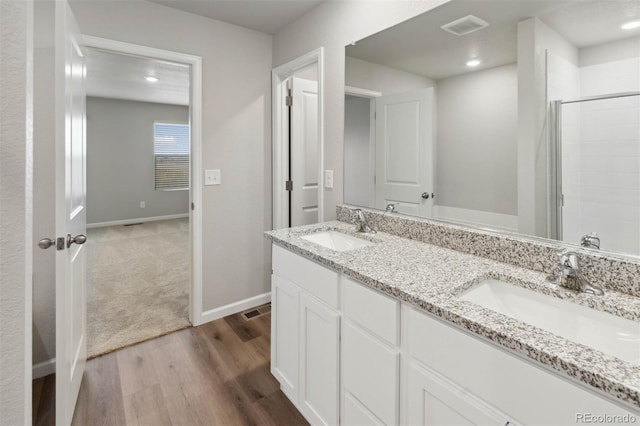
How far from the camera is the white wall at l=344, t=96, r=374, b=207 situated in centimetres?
207

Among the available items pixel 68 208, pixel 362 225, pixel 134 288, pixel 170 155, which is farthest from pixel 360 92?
pixel 170 155

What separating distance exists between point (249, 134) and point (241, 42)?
0.73 m

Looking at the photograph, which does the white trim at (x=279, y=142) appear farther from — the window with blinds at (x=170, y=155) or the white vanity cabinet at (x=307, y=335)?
the window with blinds at (x=170, y=155)

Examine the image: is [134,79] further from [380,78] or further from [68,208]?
A: [380,78]

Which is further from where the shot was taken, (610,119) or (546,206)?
Answer: (546,206)

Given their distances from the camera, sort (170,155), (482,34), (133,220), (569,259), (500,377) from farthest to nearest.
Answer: (170,155) < (133,220) < (482,34) < (569,259) < (500,377)

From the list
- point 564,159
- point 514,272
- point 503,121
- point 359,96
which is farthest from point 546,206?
point 359,96

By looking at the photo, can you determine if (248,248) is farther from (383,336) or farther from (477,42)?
(477,42)

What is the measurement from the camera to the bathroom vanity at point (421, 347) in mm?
698

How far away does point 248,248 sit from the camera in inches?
114

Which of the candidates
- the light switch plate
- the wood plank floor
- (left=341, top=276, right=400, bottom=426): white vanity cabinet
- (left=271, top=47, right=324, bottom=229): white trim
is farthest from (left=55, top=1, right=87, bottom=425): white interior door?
(left=271, top=47, right=324, bottom=229): white trim

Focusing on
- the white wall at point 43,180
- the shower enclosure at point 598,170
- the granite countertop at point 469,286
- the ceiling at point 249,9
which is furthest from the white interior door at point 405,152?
the white wall at point 43,180

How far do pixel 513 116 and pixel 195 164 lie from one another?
82.6 inches

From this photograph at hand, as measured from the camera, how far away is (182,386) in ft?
6.27
